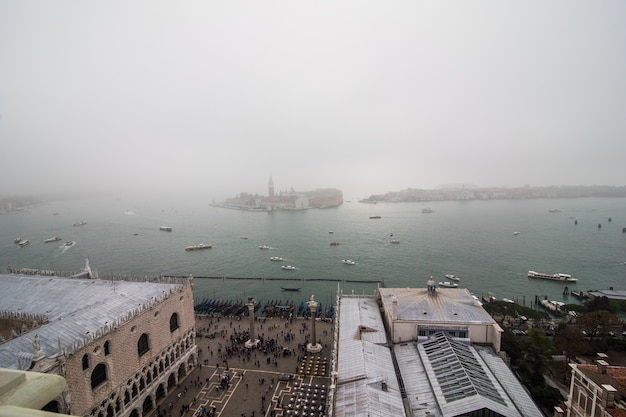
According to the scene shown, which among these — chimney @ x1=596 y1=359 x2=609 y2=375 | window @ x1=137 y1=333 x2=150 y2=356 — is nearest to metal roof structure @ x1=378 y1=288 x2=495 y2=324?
chimney @ x1=596 y1=359 x2=609 y2=375

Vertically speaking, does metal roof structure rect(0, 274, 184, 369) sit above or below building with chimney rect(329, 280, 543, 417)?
above

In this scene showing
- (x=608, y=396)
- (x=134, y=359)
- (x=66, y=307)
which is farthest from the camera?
(x=66, y=307)

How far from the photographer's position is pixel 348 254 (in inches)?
3418

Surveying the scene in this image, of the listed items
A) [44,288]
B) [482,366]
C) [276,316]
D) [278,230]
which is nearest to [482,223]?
[278,230]

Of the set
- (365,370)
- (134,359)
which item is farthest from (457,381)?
(134,359)

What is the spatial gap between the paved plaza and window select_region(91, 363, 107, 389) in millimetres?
6176

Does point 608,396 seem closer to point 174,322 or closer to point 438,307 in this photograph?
point 438,307

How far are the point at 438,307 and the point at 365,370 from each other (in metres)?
10.3

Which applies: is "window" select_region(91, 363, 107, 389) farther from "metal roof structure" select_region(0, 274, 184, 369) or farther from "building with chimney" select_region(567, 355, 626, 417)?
"building with chimney" select_region(567, 355, 626, 417)

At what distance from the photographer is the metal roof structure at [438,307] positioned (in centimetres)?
2819

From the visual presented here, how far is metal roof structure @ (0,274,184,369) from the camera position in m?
21.1

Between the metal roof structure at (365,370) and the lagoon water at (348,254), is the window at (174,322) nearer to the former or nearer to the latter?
the metal roof structure at (365,370)

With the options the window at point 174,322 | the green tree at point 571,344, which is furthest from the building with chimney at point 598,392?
the window at point 174,322

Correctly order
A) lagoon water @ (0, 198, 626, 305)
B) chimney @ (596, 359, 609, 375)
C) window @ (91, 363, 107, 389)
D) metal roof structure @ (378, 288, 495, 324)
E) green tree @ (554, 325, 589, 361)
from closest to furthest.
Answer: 1. chimney @ (596, 359, 609, 375)
2. window @ (91, 363, 107, 389)
3. metal roof structure @ (378, 288, 495, 324)
4. green tree @ (554, 325, 589, 361)
5. lagoon water @ (0, 198, 626, 305)
